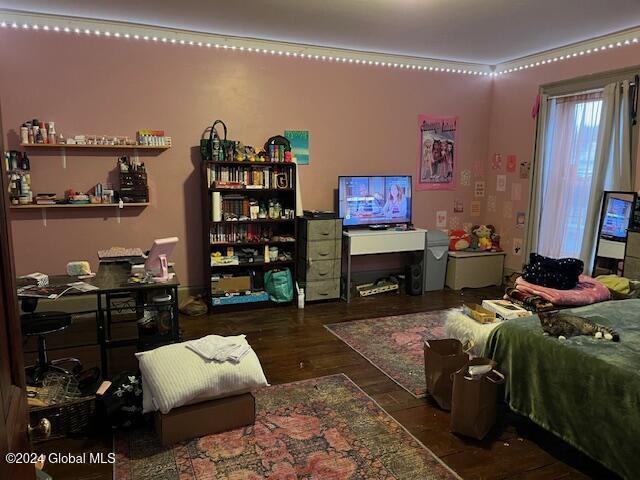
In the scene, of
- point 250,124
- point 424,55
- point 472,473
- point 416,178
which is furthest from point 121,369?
point 424,55

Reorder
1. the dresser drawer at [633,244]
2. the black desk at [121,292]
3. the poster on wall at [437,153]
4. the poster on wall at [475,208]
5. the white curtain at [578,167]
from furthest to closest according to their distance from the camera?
the poster on wall at [475,208]
the poster on wall at [437,153]
the white curtain at [578,167]
the dresser drawer at [633,244]
the black desk at [121,292]

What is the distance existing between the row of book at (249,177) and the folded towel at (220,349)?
79.9 inches

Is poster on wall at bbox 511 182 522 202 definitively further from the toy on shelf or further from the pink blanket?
the pink blanket

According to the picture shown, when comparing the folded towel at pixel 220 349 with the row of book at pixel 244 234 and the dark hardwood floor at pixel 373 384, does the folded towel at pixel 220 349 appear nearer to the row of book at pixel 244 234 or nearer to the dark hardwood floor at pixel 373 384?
the dark hardwood floor at pixel 373 384

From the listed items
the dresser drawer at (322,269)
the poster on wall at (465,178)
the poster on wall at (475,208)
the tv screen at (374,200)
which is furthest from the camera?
the poster on wall at (475,208)

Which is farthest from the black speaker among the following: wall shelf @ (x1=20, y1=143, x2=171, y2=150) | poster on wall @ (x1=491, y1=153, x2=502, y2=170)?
wall shelf @ (x1=20, y1=143, x2=171, y2=150)

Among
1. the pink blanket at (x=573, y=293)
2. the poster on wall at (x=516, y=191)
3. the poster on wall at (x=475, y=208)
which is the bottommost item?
the pink blanket at (x=573, y=293)

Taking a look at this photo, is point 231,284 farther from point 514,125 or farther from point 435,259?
point 514,125

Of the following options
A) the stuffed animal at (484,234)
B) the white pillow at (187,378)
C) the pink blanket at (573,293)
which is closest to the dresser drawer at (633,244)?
the pink blanket at (573,293)

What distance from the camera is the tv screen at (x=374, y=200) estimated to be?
5043 millimetres

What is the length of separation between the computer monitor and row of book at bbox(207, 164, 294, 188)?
1.36 metres

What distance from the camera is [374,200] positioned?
5.20m

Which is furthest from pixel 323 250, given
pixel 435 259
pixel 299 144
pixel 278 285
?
pixel 435 259

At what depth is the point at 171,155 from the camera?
4.46 m
